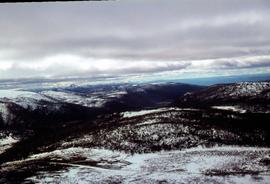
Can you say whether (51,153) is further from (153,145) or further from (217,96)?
(217,96)

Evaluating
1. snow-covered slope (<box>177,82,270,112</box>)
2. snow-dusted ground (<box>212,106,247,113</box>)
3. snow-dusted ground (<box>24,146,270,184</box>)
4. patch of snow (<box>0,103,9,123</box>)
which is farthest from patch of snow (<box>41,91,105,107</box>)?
snow-dusted ground (<box>24,146,270,184</box>)

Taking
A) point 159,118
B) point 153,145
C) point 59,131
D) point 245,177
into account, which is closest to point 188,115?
point 159,118

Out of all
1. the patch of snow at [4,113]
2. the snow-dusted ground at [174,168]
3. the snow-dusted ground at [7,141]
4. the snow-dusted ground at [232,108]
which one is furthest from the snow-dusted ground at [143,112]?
the patch of snow at [4,113]

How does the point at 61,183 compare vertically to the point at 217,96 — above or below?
below

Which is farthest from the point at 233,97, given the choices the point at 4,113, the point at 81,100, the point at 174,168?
the point at 81,100

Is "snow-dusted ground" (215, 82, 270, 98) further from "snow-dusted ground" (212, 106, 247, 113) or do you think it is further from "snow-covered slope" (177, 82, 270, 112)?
"snow-dusted ground" (212, 106, 247, 113)

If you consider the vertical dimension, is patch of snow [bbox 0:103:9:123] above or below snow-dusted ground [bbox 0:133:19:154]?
above

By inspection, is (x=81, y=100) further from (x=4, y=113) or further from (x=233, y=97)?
(x=233, y=97)

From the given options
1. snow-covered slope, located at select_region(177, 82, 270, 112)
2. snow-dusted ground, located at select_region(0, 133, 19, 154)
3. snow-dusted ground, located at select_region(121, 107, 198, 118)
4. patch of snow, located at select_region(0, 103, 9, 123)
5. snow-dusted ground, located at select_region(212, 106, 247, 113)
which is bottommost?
snow-dusted ground, located at select_region(0, 133, 19, 154)
